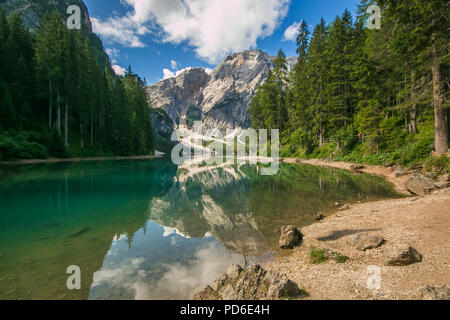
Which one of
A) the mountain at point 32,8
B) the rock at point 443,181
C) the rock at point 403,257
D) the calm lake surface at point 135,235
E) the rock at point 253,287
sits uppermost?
the mountain at point 32,8

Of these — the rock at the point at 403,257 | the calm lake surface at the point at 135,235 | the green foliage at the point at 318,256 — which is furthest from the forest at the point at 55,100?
the rock at the point at 403,257

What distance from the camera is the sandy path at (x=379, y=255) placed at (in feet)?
11.3

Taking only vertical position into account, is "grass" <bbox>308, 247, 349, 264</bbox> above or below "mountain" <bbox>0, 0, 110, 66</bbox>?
below

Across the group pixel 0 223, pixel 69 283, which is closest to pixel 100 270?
pixel 69 283

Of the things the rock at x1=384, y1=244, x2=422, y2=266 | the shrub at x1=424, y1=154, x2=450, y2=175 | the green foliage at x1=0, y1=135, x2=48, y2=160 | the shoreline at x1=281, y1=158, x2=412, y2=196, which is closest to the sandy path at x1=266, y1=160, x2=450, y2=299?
the rock at x1=384, y1=244, x2=422, y2=266

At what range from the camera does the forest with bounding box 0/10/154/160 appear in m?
31.8

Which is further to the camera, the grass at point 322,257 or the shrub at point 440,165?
the shrub at point 440,165

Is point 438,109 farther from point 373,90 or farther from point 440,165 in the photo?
point 373,90

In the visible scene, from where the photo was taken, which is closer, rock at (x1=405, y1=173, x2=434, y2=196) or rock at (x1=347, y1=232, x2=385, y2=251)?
rock at (x1=347, y1=232, x2=385, y2=251)

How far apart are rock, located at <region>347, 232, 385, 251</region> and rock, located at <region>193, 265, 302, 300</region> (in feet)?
9.79

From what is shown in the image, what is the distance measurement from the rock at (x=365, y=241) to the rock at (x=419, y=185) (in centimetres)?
A: 857

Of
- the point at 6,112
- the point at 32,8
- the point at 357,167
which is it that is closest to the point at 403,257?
the point at 357,167

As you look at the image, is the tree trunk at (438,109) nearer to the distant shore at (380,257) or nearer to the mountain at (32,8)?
the distant shore at (380,257)

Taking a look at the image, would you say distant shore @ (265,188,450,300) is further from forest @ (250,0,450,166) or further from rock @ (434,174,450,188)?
forest @ (250,0,450,166)
